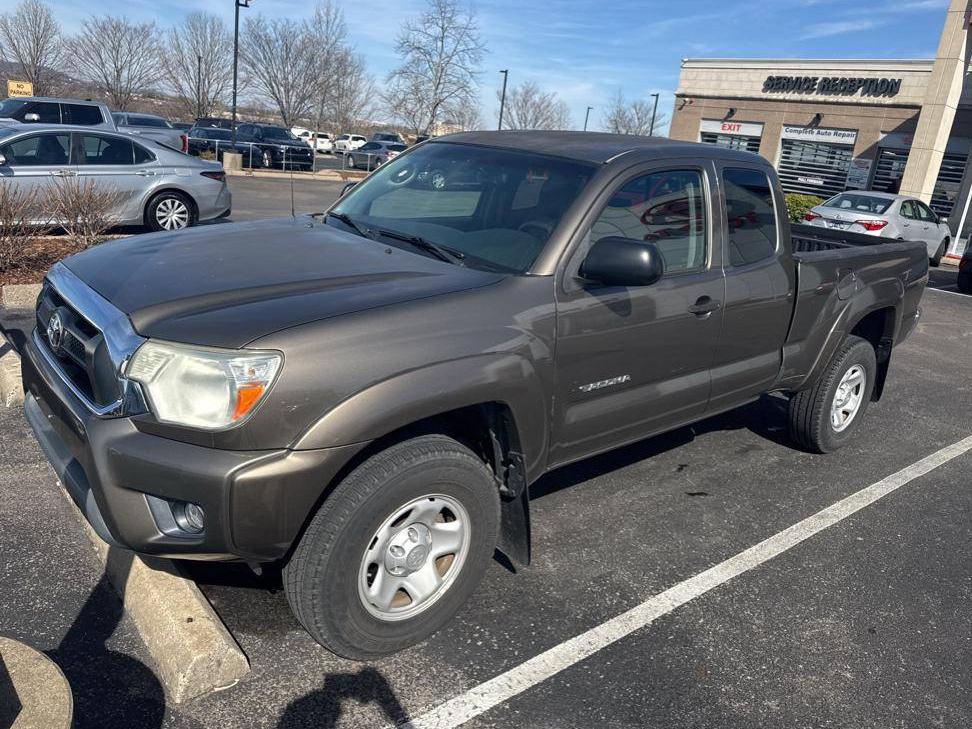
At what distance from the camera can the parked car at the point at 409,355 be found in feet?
7.95

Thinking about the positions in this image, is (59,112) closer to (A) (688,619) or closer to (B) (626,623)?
(B) (626,623)

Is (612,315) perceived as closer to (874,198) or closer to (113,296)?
(113,296)

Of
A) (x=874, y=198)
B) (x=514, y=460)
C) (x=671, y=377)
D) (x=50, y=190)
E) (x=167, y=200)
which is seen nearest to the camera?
(x=514, y=460)

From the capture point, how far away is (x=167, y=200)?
1070cm

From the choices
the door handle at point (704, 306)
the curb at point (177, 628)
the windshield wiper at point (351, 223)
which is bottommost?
the curb at point (177, 628)

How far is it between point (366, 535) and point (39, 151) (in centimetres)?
973

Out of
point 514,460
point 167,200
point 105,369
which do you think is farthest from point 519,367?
point 167,200

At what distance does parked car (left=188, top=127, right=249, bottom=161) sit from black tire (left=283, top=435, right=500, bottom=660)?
24179 mm

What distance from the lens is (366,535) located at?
8.64 ft

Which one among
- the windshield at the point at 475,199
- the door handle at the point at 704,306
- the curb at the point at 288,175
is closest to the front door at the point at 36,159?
the windshield at the point at 475,199

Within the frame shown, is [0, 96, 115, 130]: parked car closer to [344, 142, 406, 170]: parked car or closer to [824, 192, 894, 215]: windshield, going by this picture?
[824, 192, 894, 215]: windshield

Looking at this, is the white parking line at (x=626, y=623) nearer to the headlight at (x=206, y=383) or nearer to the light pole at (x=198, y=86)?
the headlight at (x=206, y=383)

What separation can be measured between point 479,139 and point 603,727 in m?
2.89

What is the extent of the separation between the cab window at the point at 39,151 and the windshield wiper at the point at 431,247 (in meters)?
8.38
